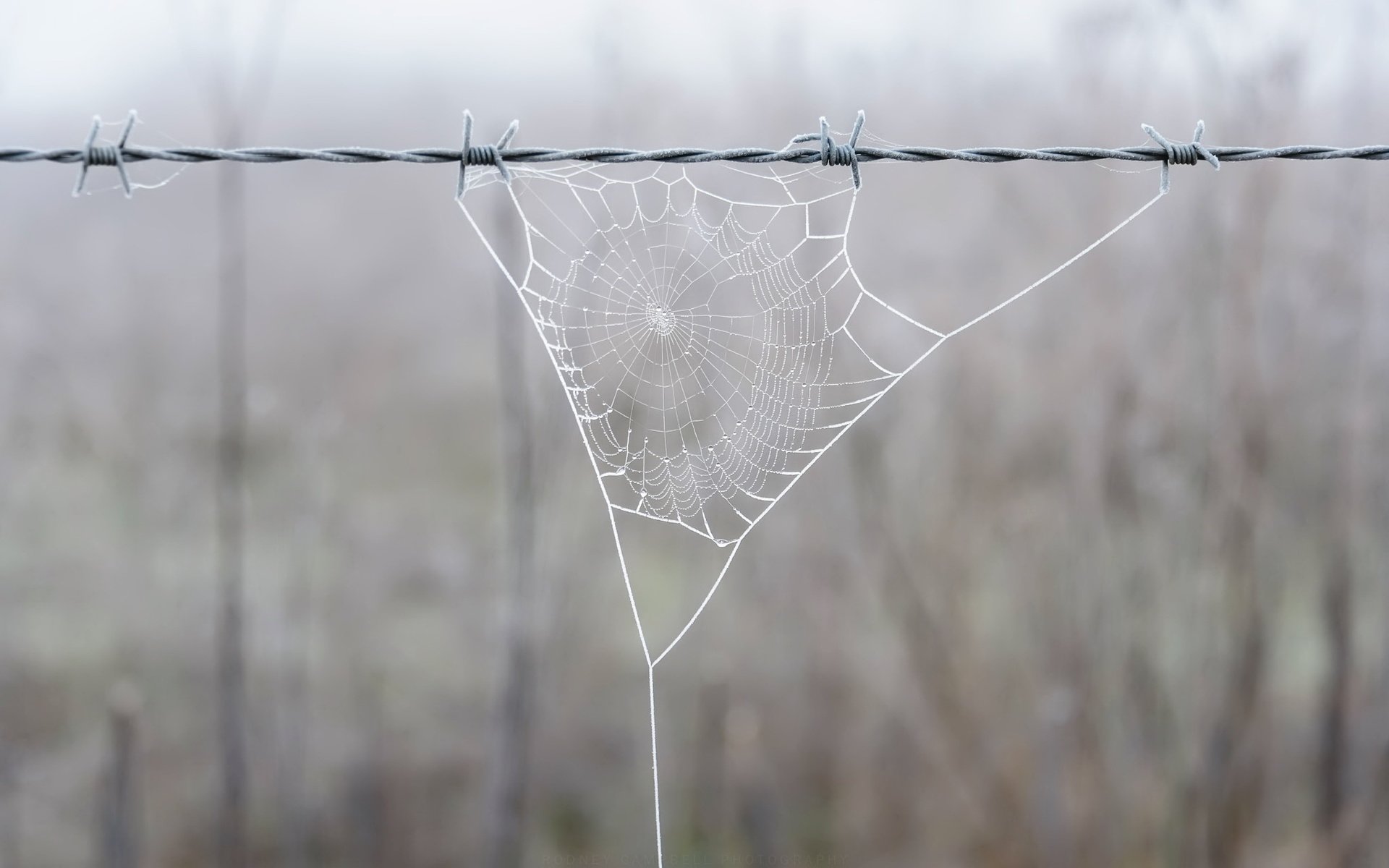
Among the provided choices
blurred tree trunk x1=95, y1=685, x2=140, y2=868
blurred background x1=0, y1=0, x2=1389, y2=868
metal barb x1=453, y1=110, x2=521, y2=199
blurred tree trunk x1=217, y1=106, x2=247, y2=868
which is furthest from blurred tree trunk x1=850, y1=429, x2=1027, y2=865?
metal barb x1=453, y1=110, x2=521, y2=199

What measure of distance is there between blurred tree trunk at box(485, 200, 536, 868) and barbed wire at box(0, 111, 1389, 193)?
9.20 feet

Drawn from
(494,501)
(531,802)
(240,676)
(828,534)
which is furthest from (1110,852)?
(240,676)

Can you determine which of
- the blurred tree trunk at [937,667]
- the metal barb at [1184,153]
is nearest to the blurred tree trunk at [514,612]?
the blurred tree trunk at [937,667]

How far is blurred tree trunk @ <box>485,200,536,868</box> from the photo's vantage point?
175 inches

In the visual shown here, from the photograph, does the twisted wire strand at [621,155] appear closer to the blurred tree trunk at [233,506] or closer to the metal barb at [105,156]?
the metal barb at [105,156]

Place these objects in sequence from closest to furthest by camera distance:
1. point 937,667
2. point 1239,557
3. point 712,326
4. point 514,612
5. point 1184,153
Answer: point 1184,153
point 514,612
point 1239,557
point 712,326
point 937,667

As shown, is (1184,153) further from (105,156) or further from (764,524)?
(764,524)

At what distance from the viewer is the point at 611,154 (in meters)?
1.58

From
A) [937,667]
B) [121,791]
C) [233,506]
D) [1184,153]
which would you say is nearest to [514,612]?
[233,506]

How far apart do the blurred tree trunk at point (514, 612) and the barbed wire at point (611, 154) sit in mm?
2804

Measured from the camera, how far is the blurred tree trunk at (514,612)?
4.45 m

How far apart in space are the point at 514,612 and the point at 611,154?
10.7 ft

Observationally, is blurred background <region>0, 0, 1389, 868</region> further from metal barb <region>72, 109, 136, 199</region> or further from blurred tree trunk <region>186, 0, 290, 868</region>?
metal barb <region>72, 109, 136, 199</region>

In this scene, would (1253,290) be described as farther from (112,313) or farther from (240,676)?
(112,313)
